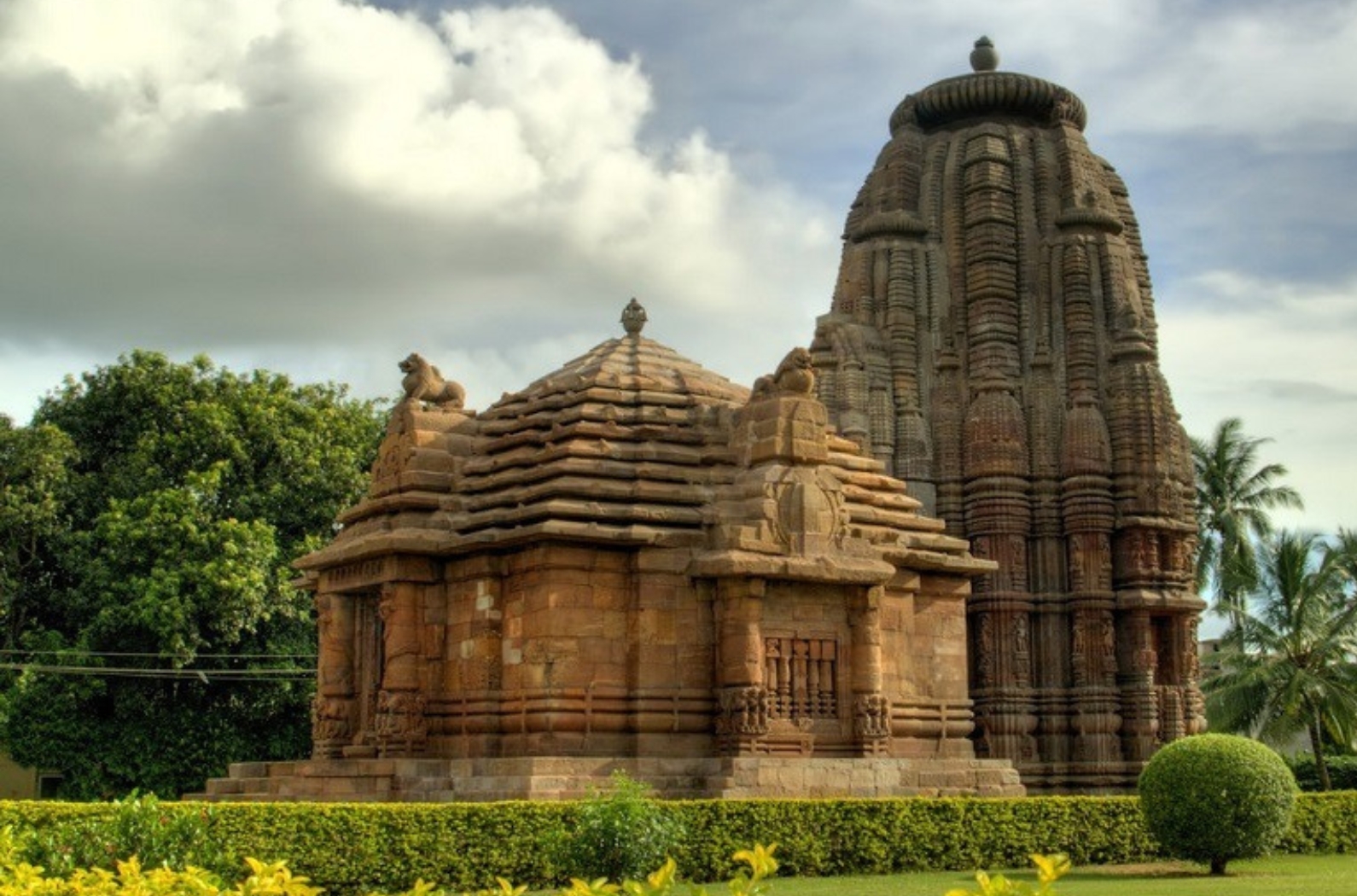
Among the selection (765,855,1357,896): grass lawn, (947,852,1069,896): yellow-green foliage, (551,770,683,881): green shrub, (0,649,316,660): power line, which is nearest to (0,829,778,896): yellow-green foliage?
(947,852,1069,896): yellow-green foliage

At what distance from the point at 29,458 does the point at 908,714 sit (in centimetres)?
2001

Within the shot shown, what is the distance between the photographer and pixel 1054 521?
3416 centimetres

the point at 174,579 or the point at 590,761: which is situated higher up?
the point at 174,579

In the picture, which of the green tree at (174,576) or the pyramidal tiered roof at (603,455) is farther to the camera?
the green tree at (174,576)

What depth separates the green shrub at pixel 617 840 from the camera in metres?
14.1

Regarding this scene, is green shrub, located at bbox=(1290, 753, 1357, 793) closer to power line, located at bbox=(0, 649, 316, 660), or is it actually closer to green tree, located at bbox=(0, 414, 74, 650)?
power line, located at bbox=(0, 649, 316, 660)

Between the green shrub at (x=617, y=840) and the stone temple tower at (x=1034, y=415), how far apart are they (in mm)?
19386

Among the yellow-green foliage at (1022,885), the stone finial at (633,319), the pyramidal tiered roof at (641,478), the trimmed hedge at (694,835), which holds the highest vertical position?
the stone finial at (633,319)

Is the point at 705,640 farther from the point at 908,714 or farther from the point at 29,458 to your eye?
the point at 29,458

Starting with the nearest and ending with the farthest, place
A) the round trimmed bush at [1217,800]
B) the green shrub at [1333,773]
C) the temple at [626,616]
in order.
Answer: the round trimmed bush at [1217,800], the temple at [626,616], the green shrub at [1333,773]

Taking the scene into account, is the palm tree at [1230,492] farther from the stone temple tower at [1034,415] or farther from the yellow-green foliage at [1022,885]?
the yellow-green foliage at [1022,885]

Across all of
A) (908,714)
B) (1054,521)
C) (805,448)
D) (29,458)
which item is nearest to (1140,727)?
(1054,521)

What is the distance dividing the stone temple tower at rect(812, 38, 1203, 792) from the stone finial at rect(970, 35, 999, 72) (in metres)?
1.02

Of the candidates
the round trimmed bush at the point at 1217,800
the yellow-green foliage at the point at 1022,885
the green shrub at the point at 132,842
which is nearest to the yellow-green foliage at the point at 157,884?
the yellow-green foliage at the point at 1022,885
